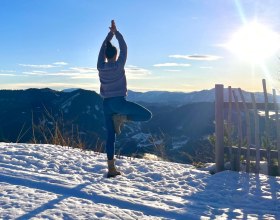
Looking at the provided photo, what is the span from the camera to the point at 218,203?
517 cm

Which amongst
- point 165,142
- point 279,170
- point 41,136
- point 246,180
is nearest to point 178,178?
point 246,180

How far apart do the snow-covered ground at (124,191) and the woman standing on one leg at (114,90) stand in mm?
932

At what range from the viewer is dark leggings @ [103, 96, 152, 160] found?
240 inches

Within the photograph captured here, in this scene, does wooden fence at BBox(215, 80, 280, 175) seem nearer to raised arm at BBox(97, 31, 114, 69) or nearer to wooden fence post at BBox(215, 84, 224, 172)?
wooden fence post at BBox(215, 84, 224, 172)

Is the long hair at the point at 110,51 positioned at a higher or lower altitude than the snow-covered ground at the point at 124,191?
higher

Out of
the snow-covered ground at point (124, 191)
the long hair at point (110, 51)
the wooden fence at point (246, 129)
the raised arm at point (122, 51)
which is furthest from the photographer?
the wooden fence at point (246, 129)

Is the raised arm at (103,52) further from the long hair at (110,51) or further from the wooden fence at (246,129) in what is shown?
the wooden fence at (246,129)

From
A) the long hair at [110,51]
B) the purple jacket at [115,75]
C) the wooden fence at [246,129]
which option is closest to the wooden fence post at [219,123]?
the wooden fence at [246,129]

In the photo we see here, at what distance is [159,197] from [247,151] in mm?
2608

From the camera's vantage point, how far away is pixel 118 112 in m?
6.21

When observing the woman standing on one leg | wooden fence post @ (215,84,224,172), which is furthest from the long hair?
wooden fence post @ (215,84,224,172)

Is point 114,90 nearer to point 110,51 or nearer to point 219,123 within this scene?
point 110,51

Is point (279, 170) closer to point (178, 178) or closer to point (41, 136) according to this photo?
point (178, 178)

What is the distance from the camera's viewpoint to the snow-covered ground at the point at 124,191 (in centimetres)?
447
